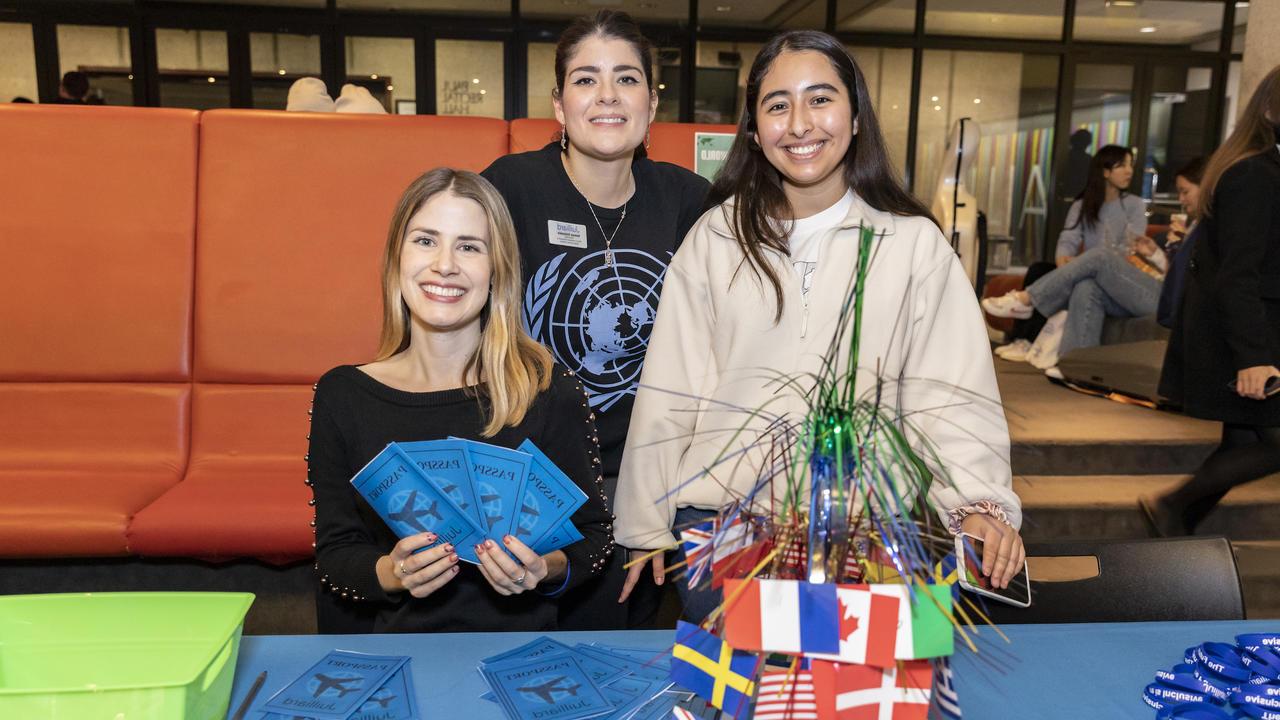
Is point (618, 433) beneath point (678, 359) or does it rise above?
beneath

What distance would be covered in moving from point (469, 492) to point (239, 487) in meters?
1.55

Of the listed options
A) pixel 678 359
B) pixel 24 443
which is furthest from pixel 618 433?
pixel 24 443

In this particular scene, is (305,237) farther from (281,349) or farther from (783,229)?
(783,229)

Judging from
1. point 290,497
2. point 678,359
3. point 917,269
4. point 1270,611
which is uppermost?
point 917,269

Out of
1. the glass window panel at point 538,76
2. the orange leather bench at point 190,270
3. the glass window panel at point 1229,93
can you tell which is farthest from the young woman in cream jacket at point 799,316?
the glass window panel at point 1229,93

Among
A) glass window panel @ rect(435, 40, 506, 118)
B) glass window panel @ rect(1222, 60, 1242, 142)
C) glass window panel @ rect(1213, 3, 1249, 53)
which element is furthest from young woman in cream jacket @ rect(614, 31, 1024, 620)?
glass window panel @ rect(1213, 3, 1249, 53)

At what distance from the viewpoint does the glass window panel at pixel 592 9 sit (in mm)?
8211

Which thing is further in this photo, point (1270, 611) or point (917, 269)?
point (1270, 611)

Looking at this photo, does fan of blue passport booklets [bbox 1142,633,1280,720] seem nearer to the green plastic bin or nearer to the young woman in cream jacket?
the young woman in cream jacket

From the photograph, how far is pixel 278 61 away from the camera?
25.8 feet

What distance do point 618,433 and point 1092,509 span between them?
253 centimetres

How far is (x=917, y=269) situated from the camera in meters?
1.35

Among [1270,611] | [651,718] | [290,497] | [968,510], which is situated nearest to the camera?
[651,718]

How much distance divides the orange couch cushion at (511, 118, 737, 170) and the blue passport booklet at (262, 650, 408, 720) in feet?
6.71
